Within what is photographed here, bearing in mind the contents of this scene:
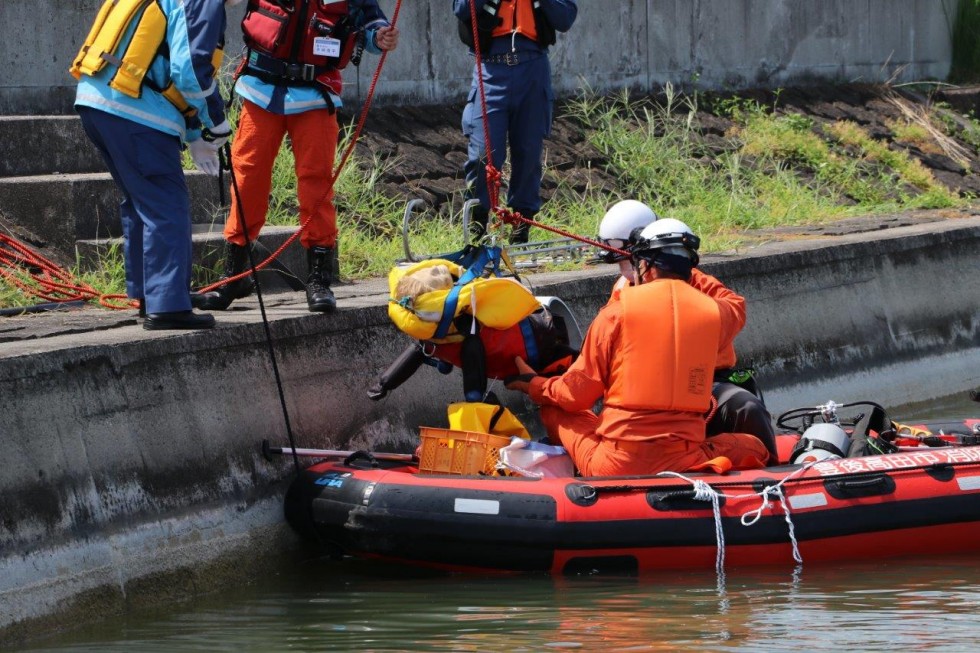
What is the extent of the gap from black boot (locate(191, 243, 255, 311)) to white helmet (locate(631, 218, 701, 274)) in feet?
7.20

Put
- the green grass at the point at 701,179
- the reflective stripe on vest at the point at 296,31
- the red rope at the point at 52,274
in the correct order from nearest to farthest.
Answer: the reflective stripe on vest at the point at 296,31 → the red rope at the point at 52,274 → the green grass at the point at 701,179

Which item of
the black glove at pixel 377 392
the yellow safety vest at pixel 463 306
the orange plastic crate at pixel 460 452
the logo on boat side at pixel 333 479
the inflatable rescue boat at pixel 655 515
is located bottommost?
the inflatable rescue boat at pixel 655 515

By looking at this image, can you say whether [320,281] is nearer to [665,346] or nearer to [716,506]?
[665,346]

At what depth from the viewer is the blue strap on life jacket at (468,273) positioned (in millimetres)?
6883

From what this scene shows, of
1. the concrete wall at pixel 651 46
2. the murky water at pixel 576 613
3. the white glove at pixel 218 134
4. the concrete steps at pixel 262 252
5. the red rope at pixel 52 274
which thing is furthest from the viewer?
the concrete wall at pixel 651 46

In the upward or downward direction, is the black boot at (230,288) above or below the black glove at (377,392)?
above

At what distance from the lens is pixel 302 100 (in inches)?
297

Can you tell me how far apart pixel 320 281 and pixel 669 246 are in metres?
1.88

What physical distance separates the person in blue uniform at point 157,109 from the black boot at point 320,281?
0.71 metres

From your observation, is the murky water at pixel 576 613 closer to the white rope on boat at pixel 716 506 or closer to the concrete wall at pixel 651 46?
the white rope on boat at pixel 716 506

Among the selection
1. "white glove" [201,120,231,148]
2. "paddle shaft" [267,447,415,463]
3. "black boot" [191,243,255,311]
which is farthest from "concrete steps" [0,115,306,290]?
"paddle shaft" [267,447,415,463]

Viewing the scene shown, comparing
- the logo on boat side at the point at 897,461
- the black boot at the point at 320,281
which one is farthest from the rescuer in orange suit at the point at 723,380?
the black boot at the point at 320,281

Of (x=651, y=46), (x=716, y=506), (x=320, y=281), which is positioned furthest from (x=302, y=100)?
(x=651, y=46)

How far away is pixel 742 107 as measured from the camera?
1510 cm
